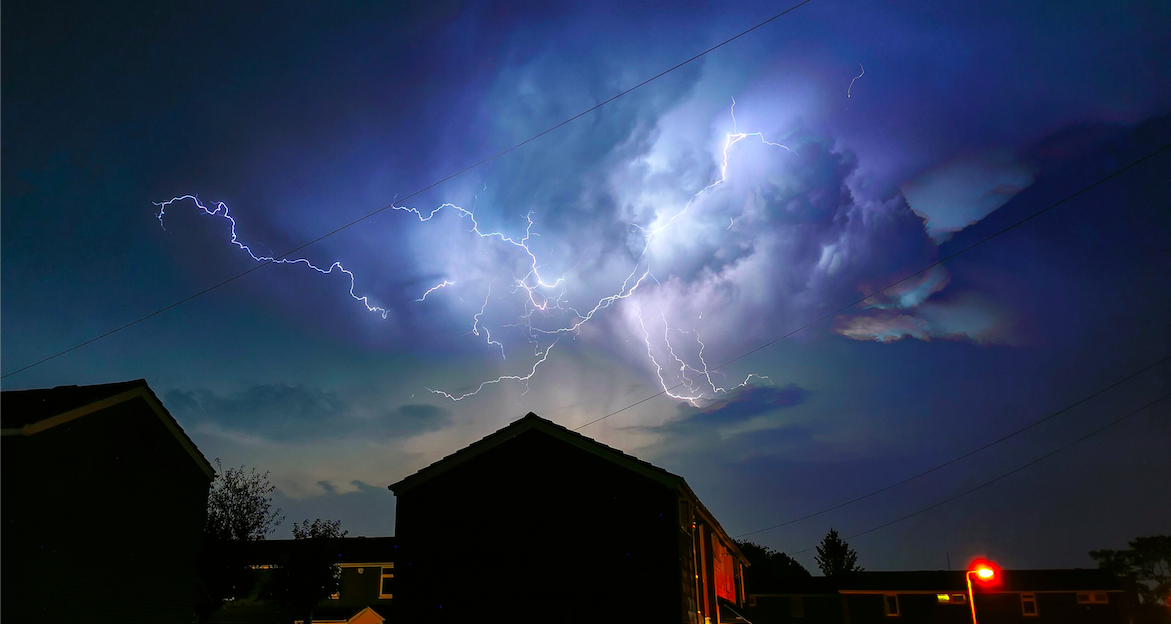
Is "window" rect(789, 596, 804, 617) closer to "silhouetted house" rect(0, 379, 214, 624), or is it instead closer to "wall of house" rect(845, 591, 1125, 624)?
"wall of house" rect(845, 591, 1125, 624)

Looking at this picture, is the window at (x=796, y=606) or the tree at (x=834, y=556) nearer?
the window at (x=796, y=606)

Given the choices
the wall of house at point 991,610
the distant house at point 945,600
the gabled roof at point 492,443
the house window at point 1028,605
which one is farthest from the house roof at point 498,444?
the house window at point 1028,605

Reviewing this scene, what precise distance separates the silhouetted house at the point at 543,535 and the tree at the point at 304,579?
44.7ft

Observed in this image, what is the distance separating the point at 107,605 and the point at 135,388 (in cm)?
518

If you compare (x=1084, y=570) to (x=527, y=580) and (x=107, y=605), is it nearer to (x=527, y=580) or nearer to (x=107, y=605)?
(x=527, y=580)

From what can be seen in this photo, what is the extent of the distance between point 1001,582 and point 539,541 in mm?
37981

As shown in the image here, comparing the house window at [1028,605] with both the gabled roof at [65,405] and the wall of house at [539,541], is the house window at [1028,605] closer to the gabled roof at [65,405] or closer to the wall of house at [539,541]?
the wall of house at [539,541]

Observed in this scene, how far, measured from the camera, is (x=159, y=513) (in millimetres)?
18812

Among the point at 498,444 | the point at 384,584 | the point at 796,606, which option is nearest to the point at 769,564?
the point at 796,606

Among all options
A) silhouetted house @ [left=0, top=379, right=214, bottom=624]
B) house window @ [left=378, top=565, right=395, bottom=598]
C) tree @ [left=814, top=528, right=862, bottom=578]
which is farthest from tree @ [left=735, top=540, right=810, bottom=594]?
silhouetted house @ [left=0, top=379, right=214, bottom=624]

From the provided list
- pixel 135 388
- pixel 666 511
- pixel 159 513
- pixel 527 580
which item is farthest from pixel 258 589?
pixel 666 511

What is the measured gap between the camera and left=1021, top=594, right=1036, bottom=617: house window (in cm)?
4175

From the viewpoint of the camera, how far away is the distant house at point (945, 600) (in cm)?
4100

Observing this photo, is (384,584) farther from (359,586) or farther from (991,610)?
(991,610)
